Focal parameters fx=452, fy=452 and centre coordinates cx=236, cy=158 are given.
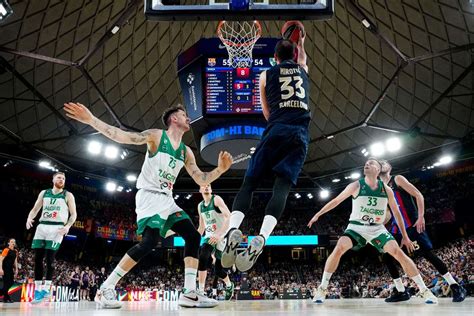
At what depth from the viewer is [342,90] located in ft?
89.3

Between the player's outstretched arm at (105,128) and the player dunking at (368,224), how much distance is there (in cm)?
345

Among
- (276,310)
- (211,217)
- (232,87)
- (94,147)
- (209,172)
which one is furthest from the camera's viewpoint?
(94,147)

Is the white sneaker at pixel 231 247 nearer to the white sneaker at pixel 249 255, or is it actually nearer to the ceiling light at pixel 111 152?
the white sneaker at pixel 249 255

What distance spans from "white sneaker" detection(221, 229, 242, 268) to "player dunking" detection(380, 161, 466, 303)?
4.91m

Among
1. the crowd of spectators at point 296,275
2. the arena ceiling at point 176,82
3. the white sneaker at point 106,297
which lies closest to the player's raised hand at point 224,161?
the white sneaker at point 106,297

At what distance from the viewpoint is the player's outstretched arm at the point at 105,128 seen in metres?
5.28

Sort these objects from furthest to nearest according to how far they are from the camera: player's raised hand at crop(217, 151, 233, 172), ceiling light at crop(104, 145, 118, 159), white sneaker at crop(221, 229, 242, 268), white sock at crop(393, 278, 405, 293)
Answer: ceiling light at crop(104, 145, 118, 159)
white sock at crop(393, 278, 405, 293)
player's raised hand at crop(217, 151, 233, 172)
white sneaker at crop(221, 229, 242, 268)

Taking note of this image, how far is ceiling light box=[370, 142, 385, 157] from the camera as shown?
93.6 ft

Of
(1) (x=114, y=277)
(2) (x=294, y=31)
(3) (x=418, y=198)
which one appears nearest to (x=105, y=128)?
(1) (x=114, y=277)

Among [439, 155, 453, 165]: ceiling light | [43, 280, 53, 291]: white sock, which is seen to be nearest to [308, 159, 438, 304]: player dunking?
[43, 280, 53, 291]: white sock

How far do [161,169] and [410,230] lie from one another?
577 centimetres

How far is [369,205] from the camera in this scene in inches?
320

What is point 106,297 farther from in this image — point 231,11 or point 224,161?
point 231,11

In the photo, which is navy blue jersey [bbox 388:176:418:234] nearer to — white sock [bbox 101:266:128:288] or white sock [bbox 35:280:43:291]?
white sock [bbox 101:266:128:288]
